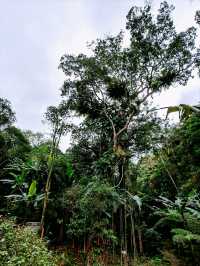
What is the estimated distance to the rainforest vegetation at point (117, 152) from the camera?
5574mm

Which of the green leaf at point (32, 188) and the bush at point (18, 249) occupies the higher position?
the green leaf at point (32, 188)

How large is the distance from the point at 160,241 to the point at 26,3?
19.7ft

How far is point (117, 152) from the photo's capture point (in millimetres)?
5805

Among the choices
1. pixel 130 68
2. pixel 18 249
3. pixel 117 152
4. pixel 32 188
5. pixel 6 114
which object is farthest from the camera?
pixel 6 114

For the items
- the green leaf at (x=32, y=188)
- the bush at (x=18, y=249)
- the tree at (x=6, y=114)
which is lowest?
the bush at (x=18, y=249)

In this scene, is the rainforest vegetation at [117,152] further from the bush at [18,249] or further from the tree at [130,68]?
the bush at [18,249]

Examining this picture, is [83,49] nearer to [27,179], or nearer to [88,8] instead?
[88,8]

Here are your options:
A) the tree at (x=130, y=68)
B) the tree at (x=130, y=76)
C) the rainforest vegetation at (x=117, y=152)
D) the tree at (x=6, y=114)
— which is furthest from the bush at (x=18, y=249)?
the tree at (x=6, y=114)

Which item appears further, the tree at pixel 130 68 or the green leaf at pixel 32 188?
the tree at pixel 130 68

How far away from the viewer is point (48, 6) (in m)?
6.12

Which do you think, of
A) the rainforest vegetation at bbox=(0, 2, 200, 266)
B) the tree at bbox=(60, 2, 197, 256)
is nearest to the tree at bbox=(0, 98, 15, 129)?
the rainforest vegetation at bbox=(0, 2, 200, 266)

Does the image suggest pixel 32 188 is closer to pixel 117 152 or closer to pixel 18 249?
pixel 117 152

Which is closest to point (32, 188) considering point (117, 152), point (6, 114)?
point (117, 152)

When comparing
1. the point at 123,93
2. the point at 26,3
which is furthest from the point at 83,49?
the point at 26,3
